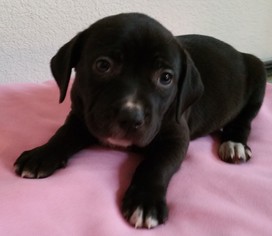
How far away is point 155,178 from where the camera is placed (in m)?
1.70

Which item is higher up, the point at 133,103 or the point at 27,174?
the point at 133,103

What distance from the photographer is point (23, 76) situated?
306 cm

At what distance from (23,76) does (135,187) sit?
5.64 feet

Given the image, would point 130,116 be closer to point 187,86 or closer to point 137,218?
point 137,218

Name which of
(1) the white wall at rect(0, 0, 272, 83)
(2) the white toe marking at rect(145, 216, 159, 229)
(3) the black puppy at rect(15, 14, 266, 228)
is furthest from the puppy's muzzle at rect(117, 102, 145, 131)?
(1) the white wall at rect(0, 0, 272, 83)

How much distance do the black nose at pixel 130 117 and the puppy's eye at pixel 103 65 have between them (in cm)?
24

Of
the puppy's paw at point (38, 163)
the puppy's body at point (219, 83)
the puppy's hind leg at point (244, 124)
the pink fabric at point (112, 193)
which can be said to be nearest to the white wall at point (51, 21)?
the pink fabric at point (112, 193)

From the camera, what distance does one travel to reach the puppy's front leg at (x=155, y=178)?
1.53 m

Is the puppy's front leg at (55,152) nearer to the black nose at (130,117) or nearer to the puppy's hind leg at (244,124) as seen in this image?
the black nose at (130,117)

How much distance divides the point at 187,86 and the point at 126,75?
37 cm

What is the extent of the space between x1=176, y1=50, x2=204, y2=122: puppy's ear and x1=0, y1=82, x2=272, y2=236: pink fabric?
0.88 ft

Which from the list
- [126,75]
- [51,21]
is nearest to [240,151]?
[126,75]

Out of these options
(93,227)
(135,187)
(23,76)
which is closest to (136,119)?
(135,187)

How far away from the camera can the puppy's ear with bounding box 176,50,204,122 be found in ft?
6.44
